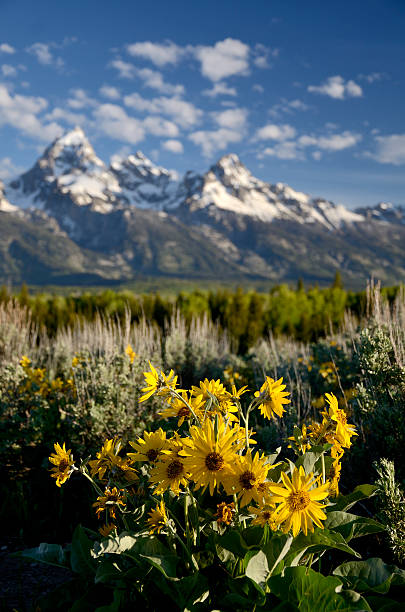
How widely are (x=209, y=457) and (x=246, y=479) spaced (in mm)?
159

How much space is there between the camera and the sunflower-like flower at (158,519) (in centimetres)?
167

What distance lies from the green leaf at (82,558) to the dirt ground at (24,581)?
71 cm

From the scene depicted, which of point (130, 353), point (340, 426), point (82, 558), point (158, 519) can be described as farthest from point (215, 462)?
point (130, 353)

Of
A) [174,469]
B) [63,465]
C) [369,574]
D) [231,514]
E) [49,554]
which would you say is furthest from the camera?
[49,554]

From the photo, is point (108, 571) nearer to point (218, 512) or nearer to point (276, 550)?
point (218, 512)

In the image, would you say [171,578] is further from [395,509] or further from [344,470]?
[344,470]

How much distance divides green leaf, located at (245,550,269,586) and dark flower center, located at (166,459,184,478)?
426 mm

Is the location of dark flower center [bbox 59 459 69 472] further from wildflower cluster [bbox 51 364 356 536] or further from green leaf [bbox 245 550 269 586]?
green leaf [bbox 245 550 269 586]

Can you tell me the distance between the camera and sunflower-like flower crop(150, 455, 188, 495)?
156cm

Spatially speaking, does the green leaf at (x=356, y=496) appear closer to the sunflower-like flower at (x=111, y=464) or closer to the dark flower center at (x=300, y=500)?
the dark flower center at (x=300, y=500)

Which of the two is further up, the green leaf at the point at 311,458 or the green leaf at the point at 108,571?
the green leaf at the point at 311,458

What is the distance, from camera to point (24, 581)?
2.79m

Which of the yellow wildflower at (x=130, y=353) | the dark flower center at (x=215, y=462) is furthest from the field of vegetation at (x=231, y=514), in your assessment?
the yellow wildflower at (x=130, y=353)

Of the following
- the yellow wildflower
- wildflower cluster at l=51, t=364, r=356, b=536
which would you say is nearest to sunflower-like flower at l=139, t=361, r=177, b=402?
wildflower cluster at l=51, t=364, r=356, b=536
